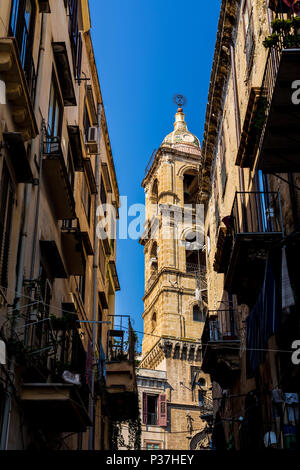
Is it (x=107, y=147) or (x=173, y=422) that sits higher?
(x=107, y=147)

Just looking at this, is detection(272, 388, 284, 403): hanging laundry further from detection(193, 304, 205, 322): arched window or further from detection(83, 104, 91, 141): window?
detection(193, 304, 205, 322): arched window

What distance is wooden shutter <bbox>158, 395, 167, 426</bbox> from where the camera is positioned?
45.3 m

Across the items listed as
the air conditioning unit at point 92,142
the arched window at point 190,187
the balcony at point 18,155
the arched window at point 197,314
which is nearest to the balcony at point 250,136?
the air conditioning unit at point 92,142

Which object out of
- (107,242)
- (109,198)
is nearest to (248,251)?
(107,242)

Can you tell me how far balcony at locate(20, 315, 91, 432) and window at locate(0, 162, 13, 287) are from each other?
903 millimetres

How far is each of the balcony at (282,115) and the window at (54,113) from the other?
4.63 m

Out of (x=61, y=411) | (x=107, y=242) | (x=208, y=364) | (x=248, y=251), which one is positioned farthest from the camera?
(x=107, y=242)

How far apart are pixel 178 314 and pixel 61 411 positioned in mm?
41450

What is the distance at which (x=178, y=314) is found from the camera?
5138cm

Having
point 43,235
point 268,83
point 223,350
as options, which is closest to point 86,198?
point 223,350

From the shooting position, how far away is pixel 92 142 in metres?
18.0

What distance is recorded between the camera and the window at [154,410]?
45281 millimetres

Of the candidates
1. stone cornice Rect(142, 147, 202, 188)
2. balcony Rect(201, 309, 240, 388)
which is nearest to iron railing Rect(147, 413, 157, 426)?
stone cornice Rect(142, 147, 202, 188)
